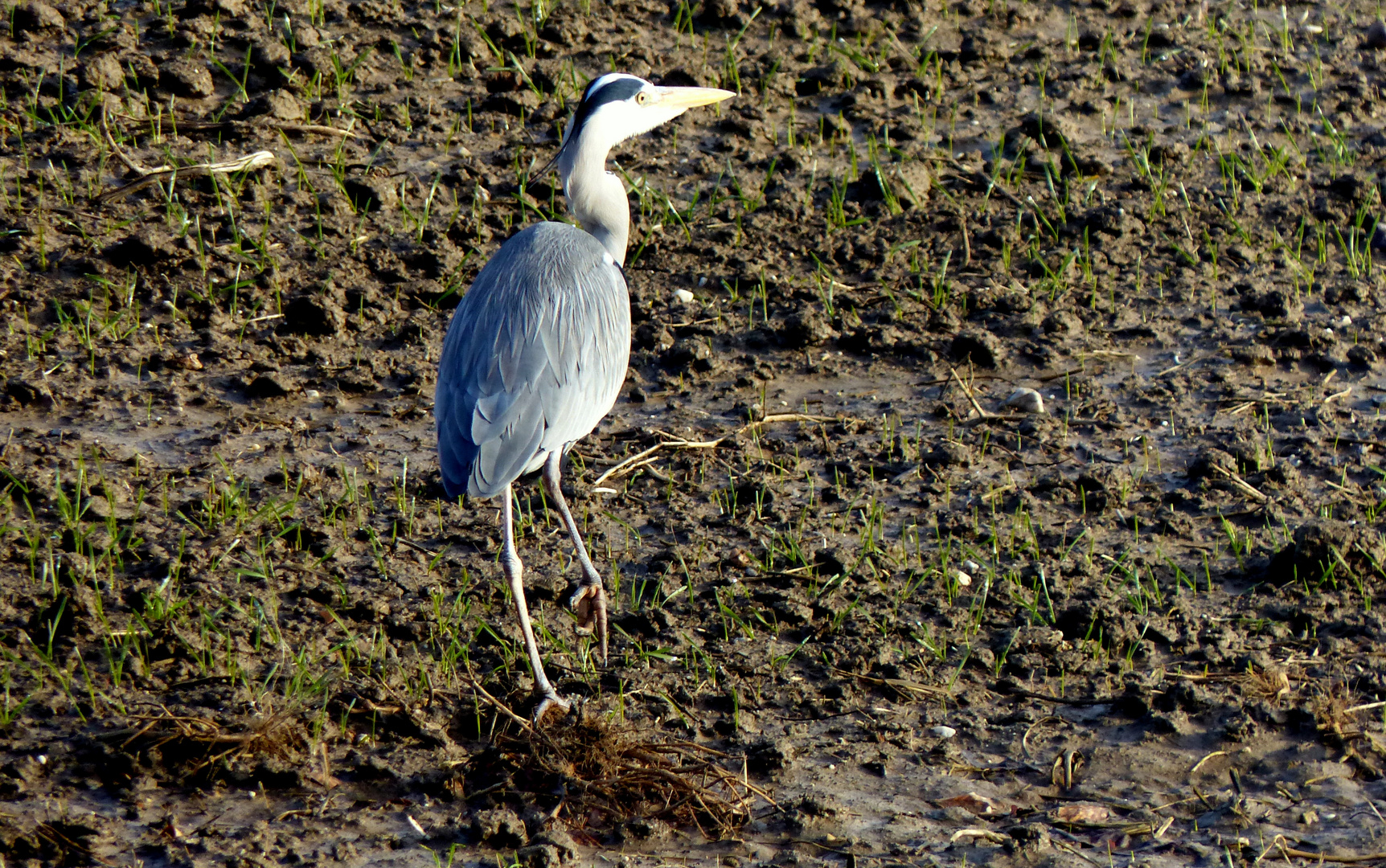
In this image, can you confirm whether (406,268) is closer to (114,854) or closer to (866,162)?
(866,162)

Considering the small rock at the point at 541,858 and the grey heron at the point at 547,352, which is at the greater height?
the grey heron at the point at 547,352

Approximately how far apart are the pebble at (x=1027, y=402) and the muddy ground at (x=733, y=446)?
0.11 ft

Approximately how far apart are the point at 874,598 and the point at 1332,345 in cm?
255

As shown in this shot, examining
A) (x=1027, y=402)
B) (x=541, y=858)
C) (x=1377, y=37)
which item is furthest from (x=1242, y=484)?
(x=1377, y=37)

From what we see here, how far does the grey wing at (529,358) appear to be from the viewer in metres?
4.40

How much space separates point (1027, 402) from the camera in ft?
19.0

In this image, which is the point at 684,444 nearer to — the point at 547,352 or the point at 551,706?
the point at 547,352

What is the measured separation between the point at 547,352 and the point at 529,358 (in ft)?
0.24

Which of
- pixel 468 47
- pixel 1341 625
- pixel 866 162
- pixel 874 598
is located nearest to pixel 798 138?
pixel 866 162

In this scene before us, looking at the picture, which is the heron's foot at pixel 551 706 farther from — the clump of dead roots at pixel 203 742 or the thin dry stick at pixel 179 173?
the thin dry stick at pixel 179 173

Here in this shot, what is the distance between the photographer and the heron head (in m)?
5.25

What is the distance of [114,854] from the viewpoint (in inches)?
147

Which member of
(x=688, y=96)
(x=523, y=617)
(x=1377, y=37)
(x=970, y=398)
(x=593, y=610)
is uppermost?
(x=1377, y=37)

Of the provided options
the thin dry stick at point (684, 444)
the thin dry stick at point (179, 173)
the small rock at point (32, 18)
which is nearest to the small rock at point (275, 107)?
the thin dry stick at point (179, 173)
